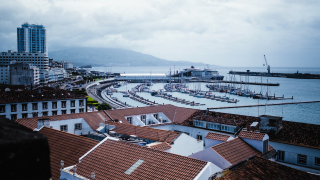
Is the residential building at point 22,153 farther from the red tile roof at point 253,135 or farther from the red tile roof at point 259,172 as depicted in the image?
the red tile roof at point 253,135

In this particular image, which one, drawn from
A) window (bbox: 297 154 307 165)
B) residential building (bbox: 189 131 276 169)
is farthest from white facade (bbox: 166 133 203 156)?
window (bbox: 297 154 307 165)

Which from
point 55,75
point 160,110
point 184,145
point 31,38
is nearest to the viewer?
point 184,145

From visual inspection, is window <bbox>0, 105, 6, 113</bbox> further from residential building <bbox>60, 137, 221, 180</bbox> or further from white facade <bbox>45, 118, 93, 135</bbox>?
residential building <bbox>60, 137, 221, 180</bbox>

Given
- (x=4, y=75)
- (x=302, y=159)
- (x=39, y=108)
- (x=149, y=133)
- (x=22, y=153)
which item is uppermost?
(x=4, y=75)

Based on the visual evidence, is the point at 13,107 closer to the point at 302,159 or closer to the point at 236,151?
the point at 236,151

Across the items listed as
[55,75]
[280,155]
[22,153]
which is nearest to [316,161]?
[280,155]

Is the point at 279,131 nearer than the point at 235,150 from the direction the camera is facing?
No

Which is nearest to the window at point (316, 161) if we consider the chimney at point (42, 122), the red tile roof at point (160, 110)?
the red tile roof at point (160, 110)
